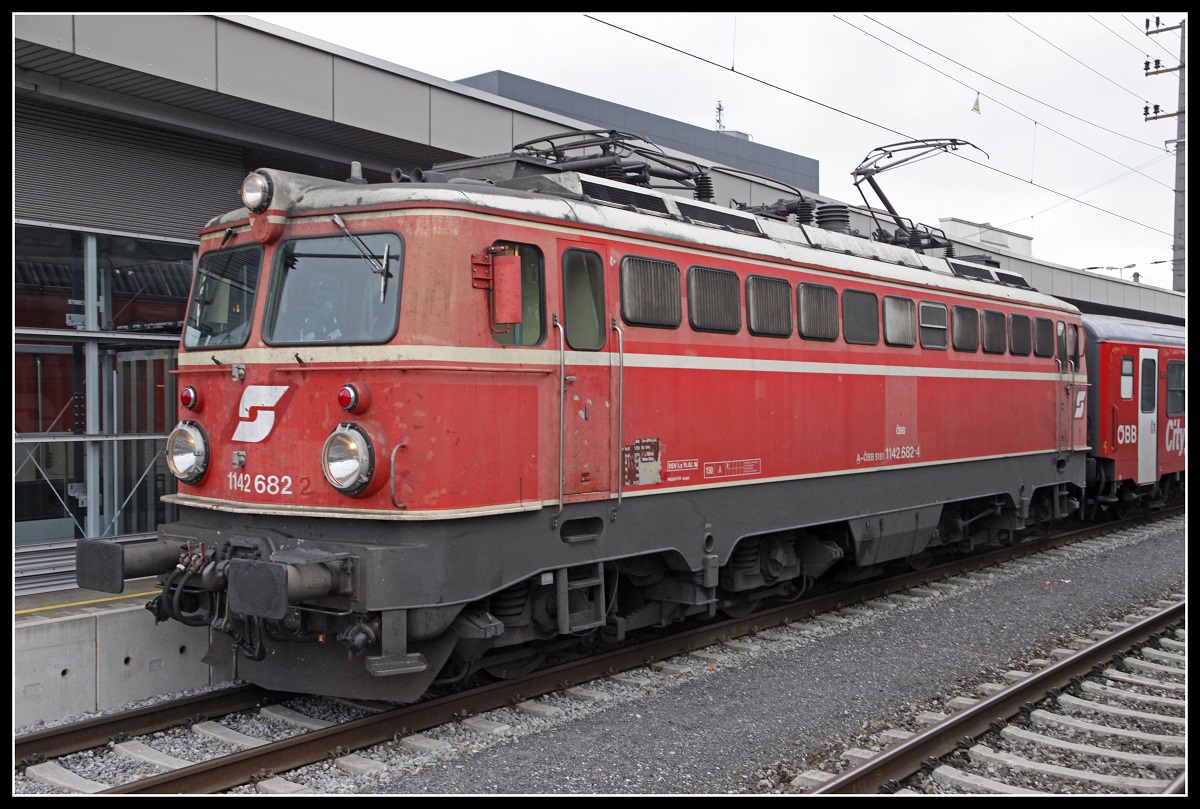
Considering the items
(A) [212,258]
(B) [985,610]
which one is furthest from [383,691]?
(B) [985,610]

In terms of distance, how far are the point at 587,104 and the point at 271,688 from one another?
2152 centimetres

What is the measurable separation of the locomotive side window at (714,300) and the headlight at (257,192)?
127 inches

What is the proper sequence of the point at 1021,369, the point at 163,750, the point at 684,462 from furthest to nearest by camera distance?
the point at 1021,369 → the point at 684,462 → the point at 163,750

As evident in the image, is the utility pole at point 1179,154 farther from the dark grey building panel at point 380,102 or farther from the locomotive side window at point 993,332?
the dark grey building panel at point 380,102

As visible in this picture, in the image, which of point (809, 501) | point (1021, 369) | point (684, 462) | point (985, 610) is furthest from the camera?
point (1021, 369)

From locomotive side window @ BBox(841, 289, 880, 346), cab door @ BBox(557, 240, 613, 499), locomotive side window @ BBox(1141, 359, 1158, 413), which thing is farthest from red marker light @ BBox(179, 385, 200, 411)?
locomotive side window @ BBox(1141, 359, 1158, 413)

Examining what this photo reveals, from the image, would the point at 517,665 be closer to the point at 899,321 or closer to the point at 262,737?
the point at 262,737

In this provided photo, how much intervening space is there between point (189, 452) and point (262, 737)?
205 cm

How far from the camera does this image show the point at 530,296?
7.04 metres

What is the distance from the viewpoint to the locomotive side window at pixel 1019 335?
13125 mm

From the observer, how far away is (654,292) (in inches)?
311

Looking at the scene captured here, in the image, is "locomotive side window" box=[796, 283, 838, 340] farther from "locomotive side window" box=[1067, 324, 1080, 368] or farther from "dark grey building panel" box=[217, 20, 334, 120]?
"locomotive side window" box=[1067, 324, 1080, 368]

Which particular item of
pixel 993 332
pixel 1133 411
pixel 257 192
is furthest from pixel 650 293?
pixel 1133 411

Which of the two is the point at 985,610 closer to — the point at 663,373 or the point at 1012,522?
the point at 1012,522
